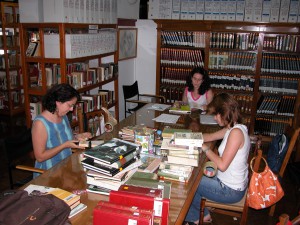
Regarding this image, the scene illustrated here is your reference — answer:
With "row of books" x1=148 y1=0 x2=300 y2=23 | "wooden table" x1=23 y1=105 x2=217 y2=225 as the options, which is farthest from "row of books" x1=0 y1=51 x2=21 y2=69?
"wooden table" x1=23 y1=105 x2=217 y2=225

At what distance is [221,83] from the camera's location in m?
5.13

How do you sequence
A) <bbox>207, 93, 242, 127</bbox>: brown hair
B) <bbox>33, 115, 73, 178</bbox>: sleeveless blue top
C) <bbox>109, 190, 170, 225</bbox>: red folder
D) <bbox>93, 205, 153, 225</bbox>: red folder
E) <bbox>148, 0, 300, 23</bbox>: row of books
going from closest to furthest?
<bbox>93, 205, 153, 225</bbox>: red folder, <bbox>109, 190, 170, 225</bbox>: red folder, <bbox>207, 93, 242, 127</bbox>: brown hair, <bbox>33, 115, 73, 178</bbox>: sleeveless blue top, <bbox>148, 0, 300, 23</bbox>: row of books

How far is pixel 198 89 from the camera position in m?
4.18

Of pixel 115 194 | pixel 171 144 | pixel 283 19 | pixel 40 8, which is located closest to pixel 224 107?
pixel 171 144

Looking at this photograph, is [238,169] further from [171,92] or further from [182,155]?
[171,92]

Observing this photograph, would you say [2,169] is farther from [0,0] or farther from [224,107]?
[0,0]

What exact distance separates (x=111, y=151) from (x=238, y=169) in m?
1.02

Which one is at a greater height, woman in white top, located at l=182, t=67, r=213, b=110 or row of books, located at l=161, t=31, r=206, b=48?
row of books, located at l=161, t=31, r=206, b=48

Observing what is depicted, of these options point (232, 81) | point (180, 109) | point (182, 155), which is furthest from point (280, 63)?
point (182, 155)

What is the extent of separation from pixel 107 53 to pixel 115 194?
3143 mm

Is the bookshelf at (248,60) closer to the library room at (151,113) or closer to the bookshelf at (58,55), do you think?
the library room at (151,113)

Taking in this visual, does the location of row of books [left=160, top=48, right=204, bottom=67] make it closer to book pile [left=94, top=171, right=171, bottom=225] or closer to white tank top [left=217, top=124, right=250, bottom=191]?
white tank top [left=217, top=124, right=250, bottom=191]

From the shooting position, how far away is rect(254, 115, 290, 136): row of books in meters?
5.04

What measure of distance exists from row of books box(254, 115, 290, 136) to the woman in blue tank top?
3511 mm
